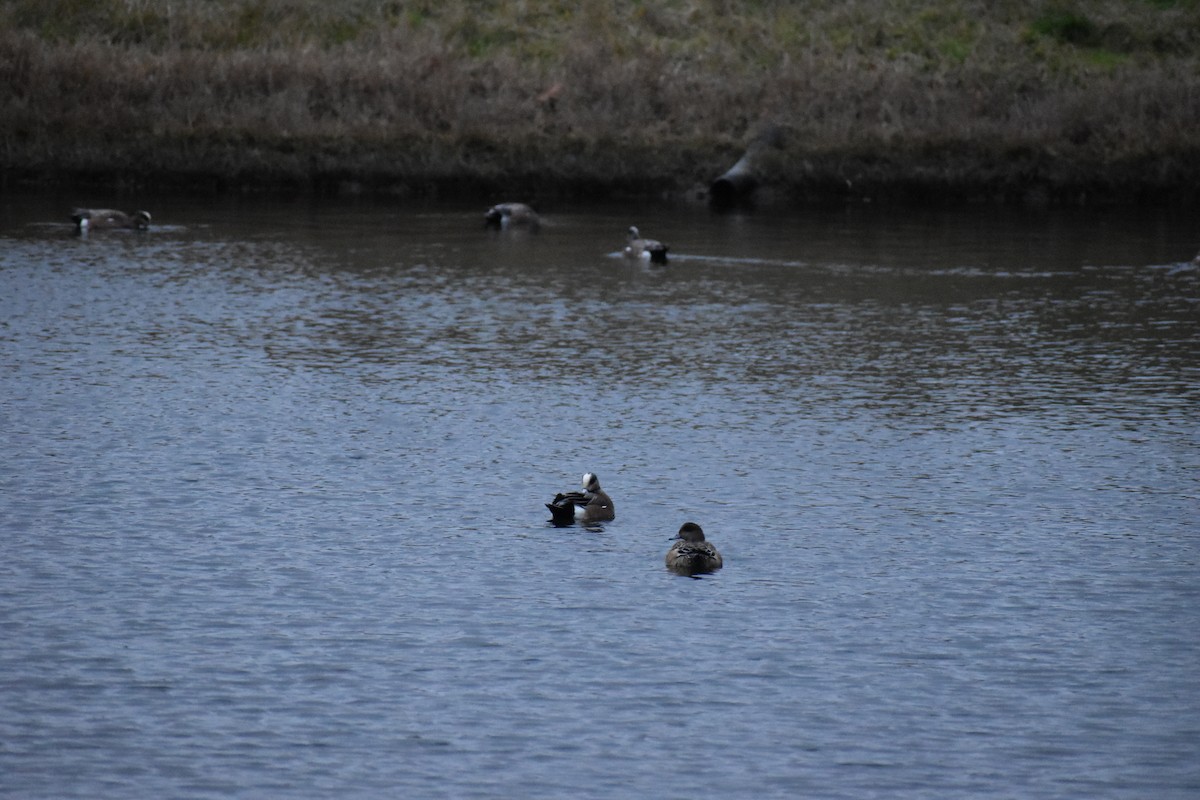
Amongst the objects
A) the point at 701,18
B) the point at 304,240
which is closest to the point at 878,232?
the point at 304,240

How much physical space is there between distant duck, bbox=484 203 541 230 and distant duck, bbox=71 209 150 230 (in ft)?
25.6

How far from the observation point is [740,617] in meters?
16.4

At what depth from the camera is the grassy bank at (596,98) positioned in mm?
49688

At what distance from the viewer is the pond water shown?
13.5 metres

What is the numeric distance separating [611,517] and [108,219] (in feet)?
80.2

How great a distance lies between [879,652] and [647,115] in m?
38.2

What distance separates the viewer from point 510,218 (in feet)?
141

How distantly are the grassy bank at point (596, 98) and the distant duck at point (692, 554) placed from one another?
108 ft

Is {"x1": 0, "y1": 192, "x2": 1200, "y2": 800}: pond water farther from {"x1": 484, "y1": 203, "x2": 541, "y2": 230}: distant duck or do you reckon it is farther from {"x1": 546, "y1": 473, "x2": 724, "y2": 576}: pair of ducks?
{"x1": 484, "y1": 203, "x2": 541, "y2": 230}: distant duck

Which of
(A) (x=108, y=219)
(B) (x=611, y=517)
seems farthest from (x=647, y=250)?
(B) (x=611, y=517)

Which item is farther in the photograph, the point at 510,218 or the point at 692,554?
the point at 510,218

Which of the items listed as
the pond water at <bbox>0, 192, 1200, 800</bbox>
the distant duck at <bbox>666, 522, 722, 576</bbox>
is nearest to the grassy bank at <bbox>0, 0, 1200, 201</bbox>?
the pond water at <bbox>0, 192, 1200, 800</bbox>

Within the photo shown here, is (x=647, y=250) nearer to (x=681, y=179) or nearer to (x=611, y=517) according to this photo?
(x=681, y=179)

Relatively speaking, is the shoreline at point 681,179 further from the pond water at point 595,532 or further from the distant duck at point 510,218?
the pond water at point 595,532
